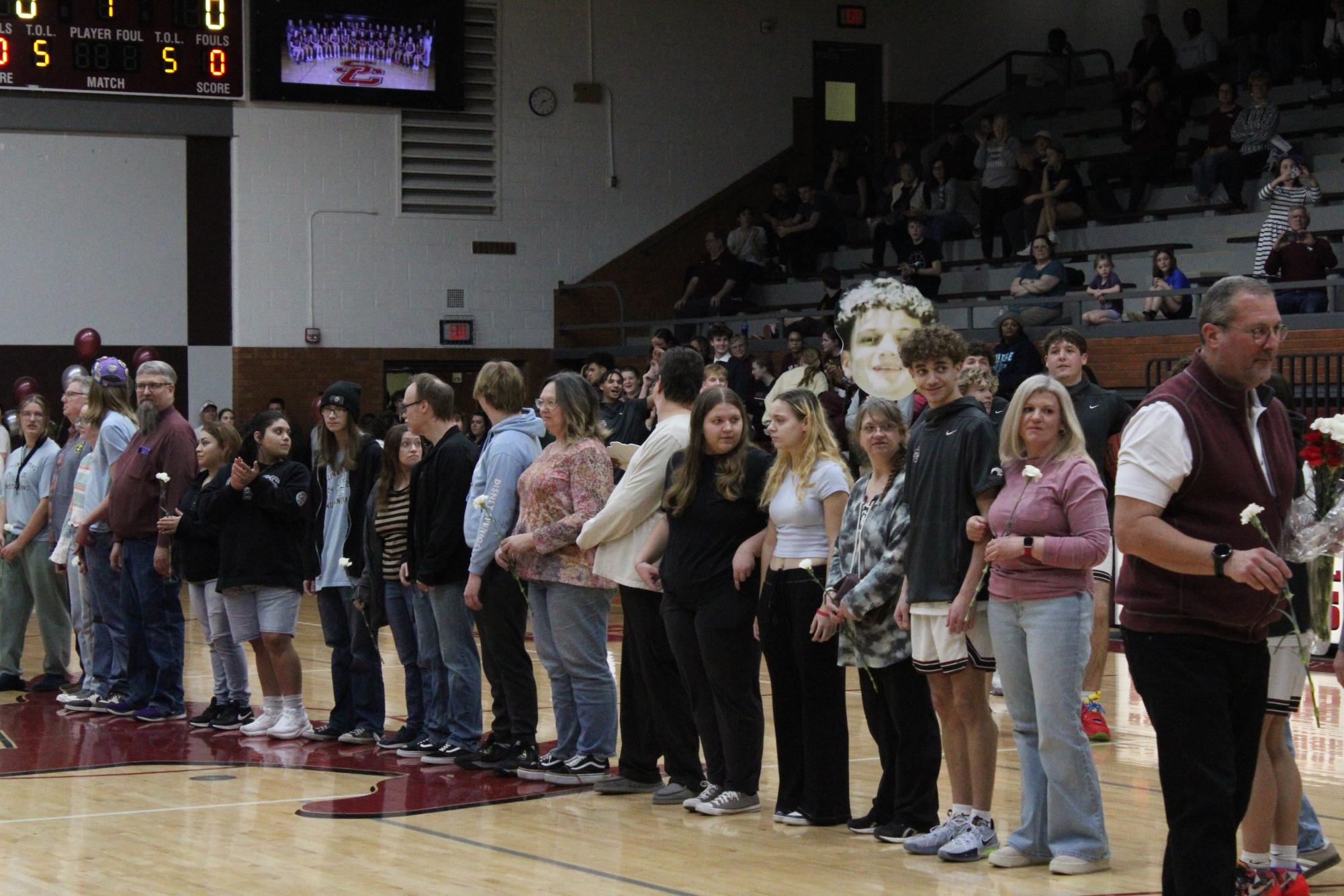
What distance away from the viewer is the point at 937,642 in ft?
17.8

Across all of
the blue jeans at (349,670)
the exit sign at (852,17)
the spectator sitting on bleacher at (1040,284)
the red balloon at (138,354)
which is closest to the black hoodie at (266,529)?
the blue jeans at (349,670)

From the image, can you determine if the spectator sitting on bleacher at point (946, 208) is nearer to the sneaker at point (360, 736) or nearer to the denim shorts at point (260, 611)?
the denim shorts at point (260, 611)

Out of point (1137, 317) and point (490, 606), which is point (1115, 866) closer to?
point (490, 606)

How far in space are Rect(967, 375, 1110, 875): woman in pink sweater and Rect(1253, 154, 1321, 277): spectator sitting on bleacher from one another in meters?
9.63

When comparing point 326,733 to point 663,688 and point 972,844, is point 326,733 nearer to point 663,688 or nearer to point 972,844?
point 663,688

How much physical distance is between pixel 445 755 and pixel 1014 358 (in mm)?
6719

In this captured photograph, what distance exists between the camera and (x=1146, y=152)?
17344mm

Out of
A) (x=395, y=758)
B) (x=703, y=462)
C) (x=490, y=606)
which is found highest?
(x=703, y=462)

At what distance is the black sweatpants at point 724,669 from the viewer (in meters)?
6.21

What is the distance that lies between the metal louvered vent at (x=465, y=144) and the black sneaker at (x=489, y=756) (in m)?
12.8

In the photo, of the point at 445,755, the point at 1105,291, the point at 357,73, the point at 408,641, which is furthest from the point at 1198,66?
the point at 445,755

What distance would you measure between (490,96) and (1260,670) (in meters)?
16.7

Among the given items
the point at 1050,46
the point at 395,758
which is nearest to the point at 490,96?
the point at 1050,46

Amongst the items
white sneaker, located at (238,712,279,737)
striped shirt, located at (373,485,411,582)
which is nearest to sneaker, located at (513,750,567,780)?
striped shirt, located at (373,485,411,582)
